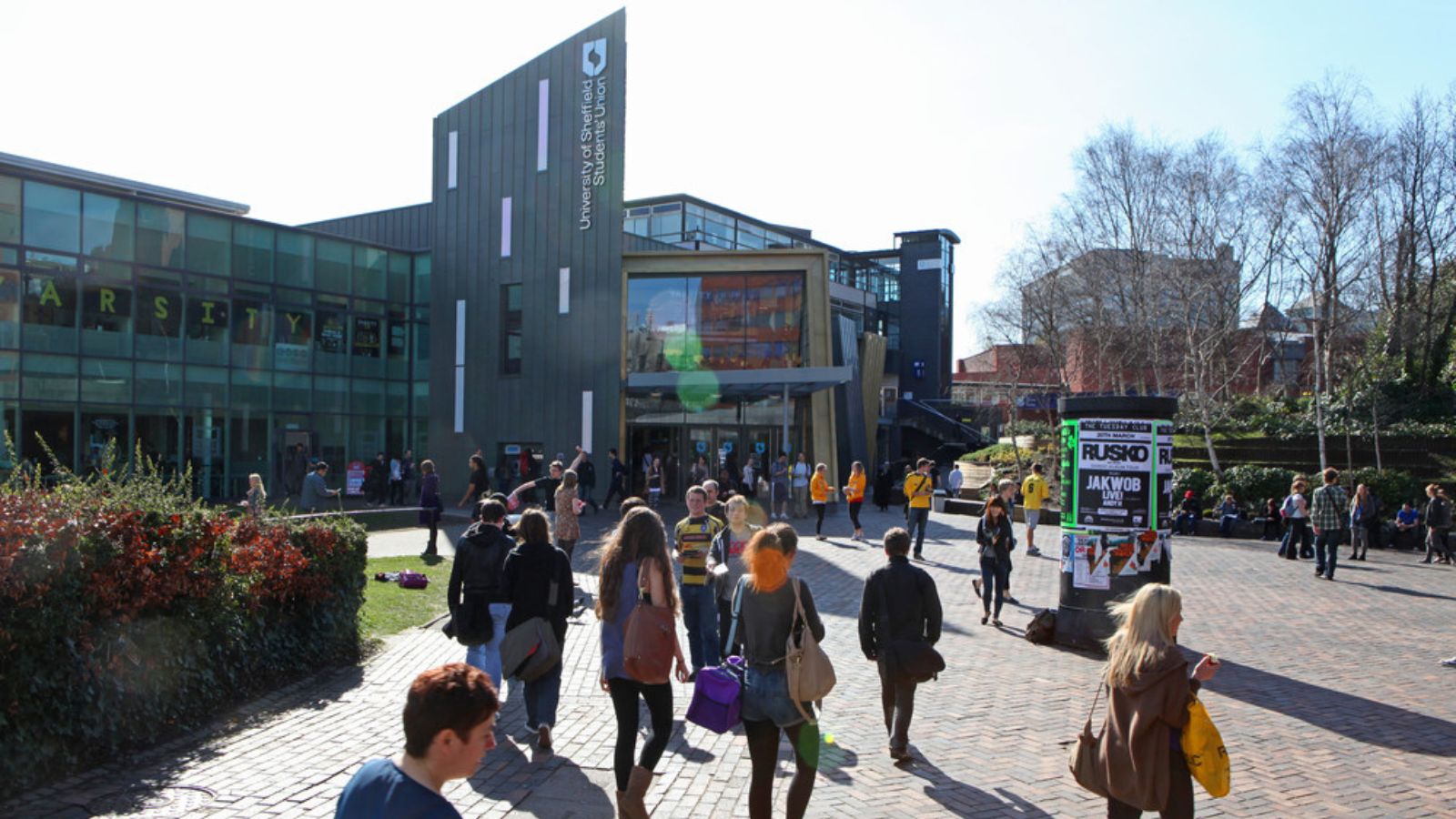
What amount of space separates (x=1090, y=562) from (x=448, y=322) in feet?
84.4

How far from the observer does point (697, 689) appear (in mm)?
4918

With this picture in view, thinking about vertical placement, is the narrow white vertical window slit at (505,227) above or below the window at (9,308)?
above

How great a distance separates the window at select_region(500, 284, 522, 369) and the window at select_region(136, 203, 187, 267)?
8.89 metres

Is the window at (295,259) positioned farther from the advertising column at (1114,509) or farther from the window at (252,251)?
the advertising column at (1114,509)

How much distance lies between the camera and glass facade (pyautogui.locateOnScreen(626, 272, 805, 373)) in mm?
27594

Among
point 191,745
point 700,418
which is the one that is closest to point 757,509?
point 191,745

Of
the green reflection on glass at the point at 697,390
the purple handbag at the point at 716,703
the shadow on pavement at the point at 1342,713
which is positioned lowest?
the shadow on pavement at the point at 1342,713

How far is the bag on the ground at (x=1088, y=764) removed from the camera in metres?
4.22

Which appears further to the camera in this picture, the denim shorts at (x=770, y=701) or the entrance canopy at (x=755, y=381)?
the entrance canopy at (x=755, y=381)

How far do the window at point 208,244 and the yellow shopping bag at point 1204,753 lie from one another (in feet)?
93.4

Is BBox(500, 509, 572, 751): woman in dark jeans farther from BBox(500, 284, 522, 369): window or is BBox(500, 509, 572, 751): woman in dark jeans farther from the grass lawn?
BBox(500, 284, 522, 369): window

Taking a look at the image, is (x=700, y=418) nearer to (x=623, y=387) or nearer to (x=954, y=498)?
(x=623, y=387)

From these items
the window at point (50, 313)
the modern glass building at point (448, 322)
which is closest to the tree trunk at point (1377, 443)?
the modern glass building at point (448, 322)

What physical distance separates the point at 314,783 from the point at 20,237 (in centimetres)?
2388
